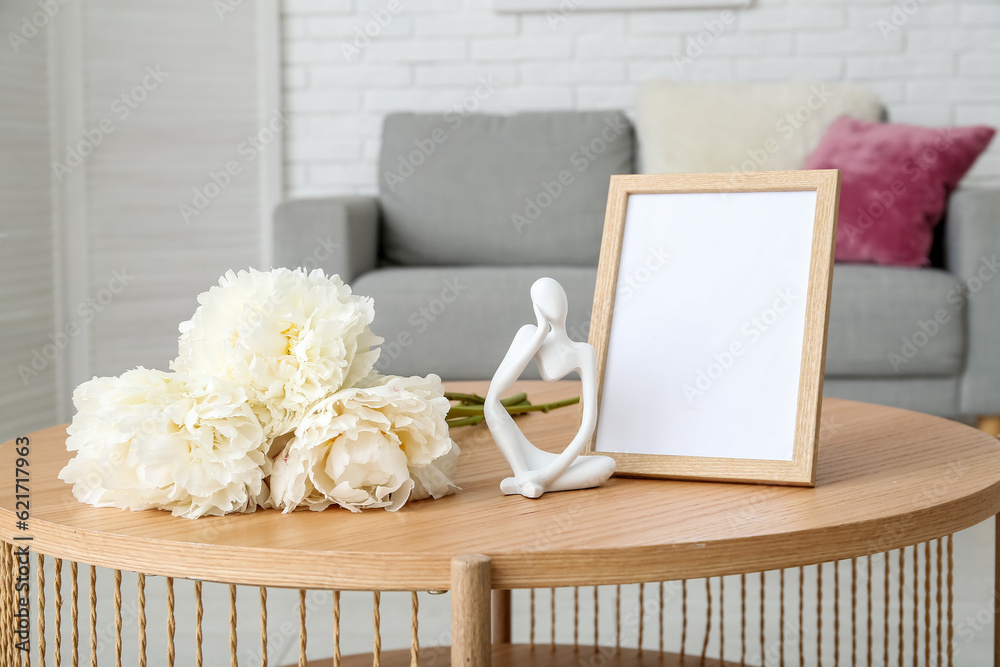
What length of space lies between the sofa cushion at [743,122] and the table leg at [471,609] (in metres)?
2.30

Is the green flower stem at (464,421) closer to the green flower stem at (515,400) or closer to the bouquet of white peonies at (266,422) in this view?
the green flower stem at (515,400)

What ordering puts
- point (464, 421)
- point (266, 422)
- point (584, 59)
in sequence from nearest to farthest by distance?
1. point (266, 422)
2. point (464, 421)
3. point (584, 59)

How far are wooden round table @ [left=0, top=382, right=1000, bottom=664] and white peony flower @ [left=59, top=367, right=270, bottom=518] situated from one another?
0.01m

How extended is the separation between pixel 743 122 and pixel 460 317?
44.6 inches

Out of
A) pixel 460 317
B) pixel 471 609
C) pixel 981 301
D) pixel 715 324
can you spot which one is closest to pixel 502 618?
pixel 715 324

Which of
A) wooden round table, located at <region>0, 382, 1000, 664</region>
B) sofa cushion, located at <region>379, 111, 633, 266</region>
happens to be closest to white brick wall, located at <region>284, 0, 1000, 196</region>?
sofa cushion, located at <region>379, 111, 633, 266</region>

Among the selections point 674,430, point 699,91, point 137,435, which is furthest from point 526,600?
point 699,91

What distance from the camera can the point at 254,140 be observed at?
325 cm

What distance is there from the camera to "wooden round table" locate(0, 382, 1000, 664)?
0.55 m

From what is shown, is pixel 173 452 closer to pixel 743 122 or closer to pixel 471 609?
pixel 471 609

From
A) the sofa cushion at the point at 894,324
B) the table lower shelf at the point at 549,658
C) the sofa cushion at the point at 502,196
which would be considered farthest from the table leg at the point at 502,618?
the sofa cushion at the point at 502,196

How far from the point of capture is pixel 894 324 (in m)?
2.17

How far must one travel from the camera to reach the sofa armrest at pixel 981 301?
A: 221cm

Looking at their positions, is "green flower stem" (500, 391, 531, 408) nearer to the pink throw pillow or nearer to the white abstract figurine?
the white abstract figurine
